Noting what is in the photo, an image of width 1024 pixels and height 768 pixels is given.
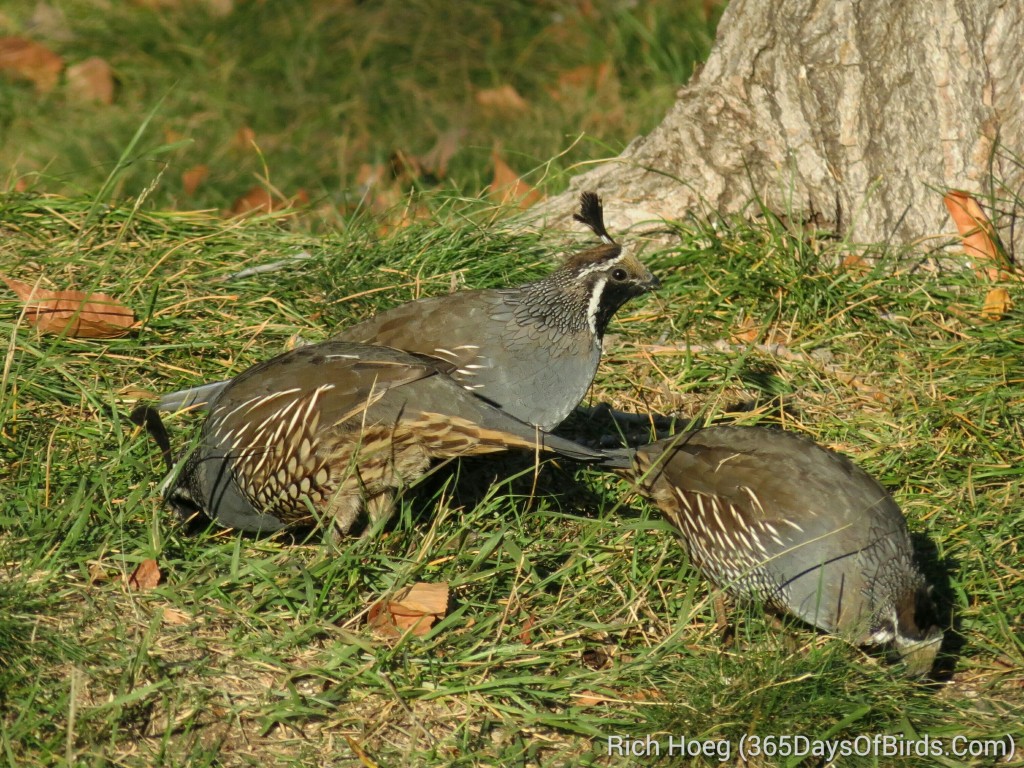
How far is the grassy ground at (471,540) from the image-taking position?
322 centimetres

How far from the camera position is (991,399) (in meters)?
4.42

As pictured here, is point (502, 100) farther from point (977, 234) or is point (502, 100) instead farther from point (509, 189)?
point (977, 234)

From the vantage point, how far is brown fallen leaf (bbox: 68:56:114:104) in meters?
7.47

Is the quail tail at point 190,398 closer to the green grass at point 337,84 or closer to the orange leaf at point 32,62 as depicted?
the green grass at point 337,84

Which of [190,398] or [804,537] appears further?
[190,398]

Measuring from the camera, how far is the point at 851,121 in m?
5.07

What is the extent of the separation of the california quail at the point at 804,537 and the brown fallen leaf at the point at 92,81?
4.96 m

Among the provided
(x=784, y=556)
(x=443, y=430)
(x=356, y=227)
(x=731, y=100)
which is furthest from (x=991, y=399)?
(x=356, y=227)

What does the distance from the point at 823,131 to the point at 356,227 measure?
1970 millimetres

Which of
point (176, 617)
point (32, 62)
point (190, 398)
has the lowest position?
point (176, 617)

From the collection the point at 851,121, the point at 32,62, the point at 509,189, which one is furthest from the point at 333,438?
the point at 32,62

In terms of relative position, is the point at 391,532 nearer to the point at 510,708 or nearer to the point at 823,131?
the point at 510,708

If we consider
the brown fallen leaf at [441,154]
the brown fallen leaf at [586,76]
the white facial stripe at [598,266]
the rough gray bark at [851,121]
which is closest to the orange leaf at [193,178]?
the brown fallen leaf at [441,154]

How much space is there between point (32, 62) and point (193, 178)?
181 centimetres
